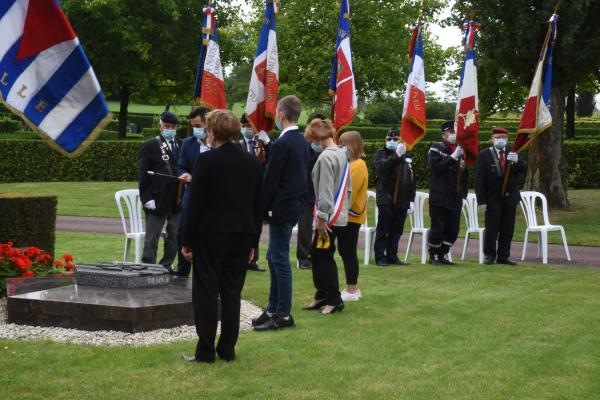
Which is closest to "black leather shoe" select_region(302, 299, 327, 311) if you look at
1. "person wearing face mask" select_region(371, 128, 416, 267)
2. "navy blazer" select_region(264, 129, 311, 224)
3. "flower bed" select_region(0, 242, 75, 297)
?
"navy blazer" select_region(264, 129, 311, 224)

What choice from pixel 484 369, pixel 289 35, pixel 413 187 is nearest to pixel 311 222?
pixel 413 187

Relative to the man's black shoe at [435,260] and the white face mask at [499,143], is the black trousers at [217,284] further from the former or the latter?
the white face mask at [499,143]

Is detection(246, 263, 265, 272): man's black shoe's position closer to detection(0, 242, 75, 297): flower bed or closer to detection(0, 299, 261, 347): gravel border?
detection(0, 242, 75, 297): flower bed

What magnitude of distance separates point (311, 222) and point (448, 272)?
81.2 inches

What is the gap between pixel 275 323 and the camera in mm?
9219

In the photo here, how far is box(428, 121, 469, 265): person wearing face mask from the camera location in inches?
576

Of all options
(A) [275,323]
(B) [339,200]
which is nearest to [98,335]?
(A) [275,323]

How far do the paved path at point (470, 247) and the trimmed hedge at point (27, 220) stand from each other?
6.39 meters

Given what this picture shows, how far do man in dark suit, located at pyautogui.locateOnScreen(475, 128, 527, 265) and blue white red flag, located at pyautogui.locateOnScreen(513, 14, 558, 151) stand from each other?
0.49m

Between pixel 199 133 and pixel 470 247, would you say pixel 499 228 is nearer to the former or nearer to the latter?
pixel 470 247

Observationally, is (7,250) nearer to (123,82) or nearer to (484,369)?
(484,369)

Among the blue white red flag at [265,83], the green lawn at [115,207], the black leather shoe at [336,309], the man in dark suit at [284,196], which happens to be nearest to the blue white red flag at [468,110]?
the blue white red flag at [265,83]

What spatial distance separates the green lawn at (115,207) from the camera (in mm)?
19859

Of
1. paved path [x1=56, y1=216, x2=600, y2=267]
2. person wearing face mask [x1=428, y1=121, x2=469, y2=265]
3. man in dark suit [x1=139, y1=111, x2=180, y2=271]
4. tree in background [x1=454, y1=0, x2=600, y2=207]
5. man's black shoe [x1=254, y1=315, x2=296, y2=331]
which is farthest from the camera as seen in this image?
tree in background [x1=454, y1=0, x2=600, y2=207]
